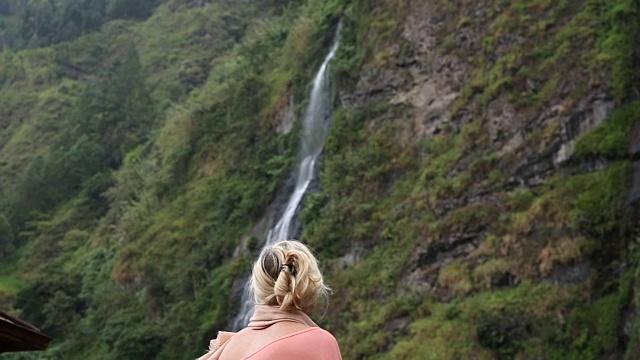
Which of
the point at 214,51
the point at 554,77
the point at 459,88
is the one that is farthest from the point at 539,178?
the point at 214,51

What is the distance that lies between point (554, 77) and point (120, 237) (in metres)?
21.5

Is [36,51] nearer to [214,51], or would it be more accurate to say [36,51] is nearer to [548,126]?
[214,51]

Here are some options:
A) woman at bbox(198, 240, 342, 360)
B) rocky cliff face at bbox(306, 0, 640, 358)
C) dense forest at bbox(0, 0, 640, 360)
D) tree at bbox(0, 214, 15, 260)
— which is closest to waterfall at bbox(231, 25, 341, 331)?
dense forest at bbox(0, 0, 640, 360)

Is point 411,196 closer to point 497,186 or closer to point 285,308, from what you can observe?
point 497,186

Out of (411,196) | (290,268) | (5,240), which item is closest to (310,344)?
(290,268)

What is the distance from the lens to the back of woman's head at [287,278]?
326 centimetres

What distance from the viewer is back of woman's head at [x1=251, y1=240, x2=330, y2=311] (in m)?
3.26

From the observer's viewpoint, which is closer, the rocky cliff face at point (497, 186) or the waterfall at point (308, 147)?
the rocky cliff face at point (497, 186)

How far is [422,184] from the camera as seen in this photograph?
20.9m

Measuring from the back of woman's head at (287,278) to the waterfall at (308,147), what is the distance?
777 inches

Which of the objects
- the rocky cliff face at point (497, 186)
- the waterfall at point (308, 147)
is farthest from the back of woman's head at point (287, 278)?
the waterfall at point (308, 147)

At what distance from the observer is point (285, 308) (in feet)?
10.8

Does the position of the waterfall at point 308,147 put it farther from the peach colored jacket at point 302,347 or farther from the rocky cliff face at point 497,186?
the peach colored jacket at point 302,347

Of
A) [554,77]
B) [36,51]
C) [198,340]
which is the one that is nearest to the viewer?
[554,77]
